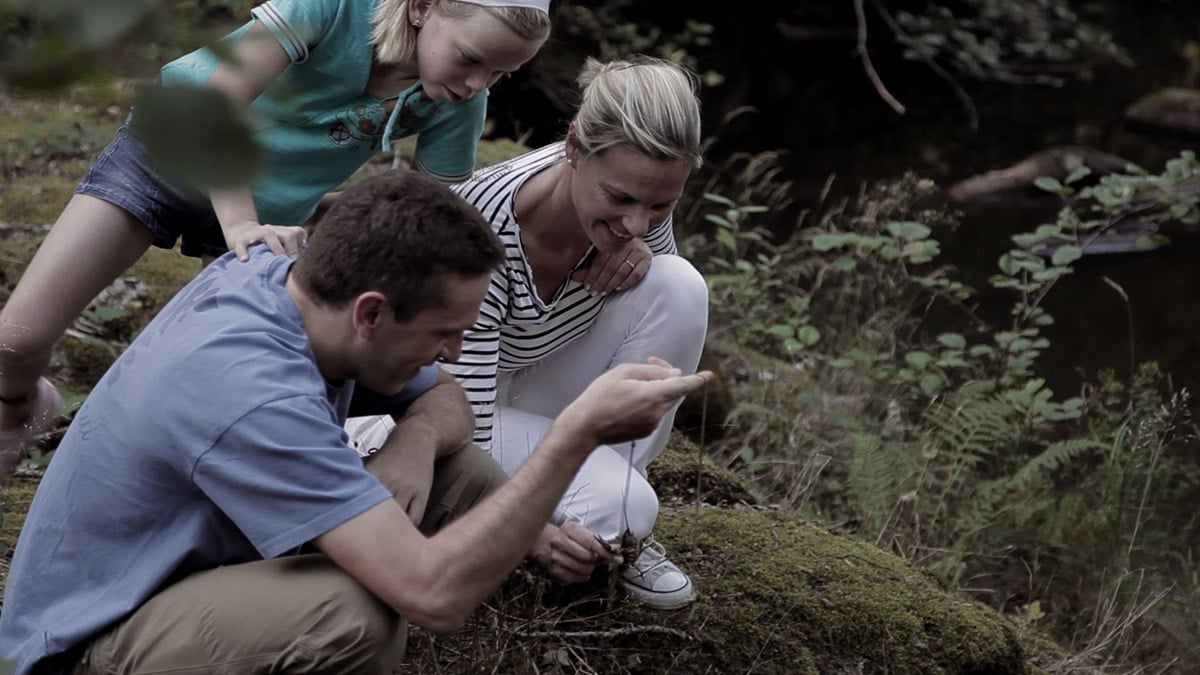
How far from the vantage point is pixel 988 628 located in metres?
2.99

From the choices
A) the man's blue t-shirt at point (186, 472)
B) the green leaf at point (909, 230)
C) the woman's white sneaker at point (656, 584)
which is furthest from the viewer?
the green leaf at point (909, 230)

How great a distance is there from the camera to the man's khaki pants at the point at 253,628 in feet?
5.92

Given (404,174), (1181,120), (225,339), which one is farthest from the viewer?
(1181,120)

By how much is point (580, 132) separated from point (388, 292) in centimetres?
87

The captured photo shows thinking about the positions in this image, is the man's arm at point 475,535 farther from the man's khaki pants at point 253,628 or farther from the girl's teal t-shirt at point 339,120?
the girl's teal t-shirt at point 339,120

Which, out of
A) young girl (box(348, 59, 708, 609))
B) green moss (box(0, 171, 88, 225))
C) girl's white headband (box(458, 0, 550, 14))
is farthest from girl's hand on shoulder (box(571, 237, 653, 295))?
green moss (box(0, 171, 88, 225))

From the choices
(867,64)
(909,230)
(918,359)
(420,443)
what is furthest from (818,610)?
(867,64)

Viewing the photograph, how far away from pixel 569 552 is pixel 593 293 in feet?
2.00

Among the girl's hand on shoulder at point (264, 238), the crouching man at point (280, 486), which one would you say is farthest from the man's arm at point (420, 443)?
the girl's hand on shoulder at point (264, 238)

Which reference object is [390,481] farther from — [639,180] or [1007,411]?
[1007,411]

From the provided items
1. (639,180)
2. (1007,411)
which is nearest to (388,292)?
(639,180)

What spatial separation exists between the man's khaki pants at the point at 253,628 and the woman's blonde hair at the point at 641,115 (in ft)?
3.42

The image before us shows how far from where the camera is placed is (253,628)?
1.81 m

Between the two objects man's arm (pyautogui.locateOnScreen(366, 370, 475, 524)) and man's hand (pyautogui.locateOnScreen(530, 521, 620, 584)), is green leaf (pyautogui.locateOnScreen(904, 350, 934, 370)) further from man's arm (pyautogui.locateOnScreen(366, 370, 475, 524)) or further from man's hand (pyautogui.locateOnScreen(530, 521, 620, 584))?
man's arm (pyautogui.locateOnScreen(366, 370, 475, 524))
